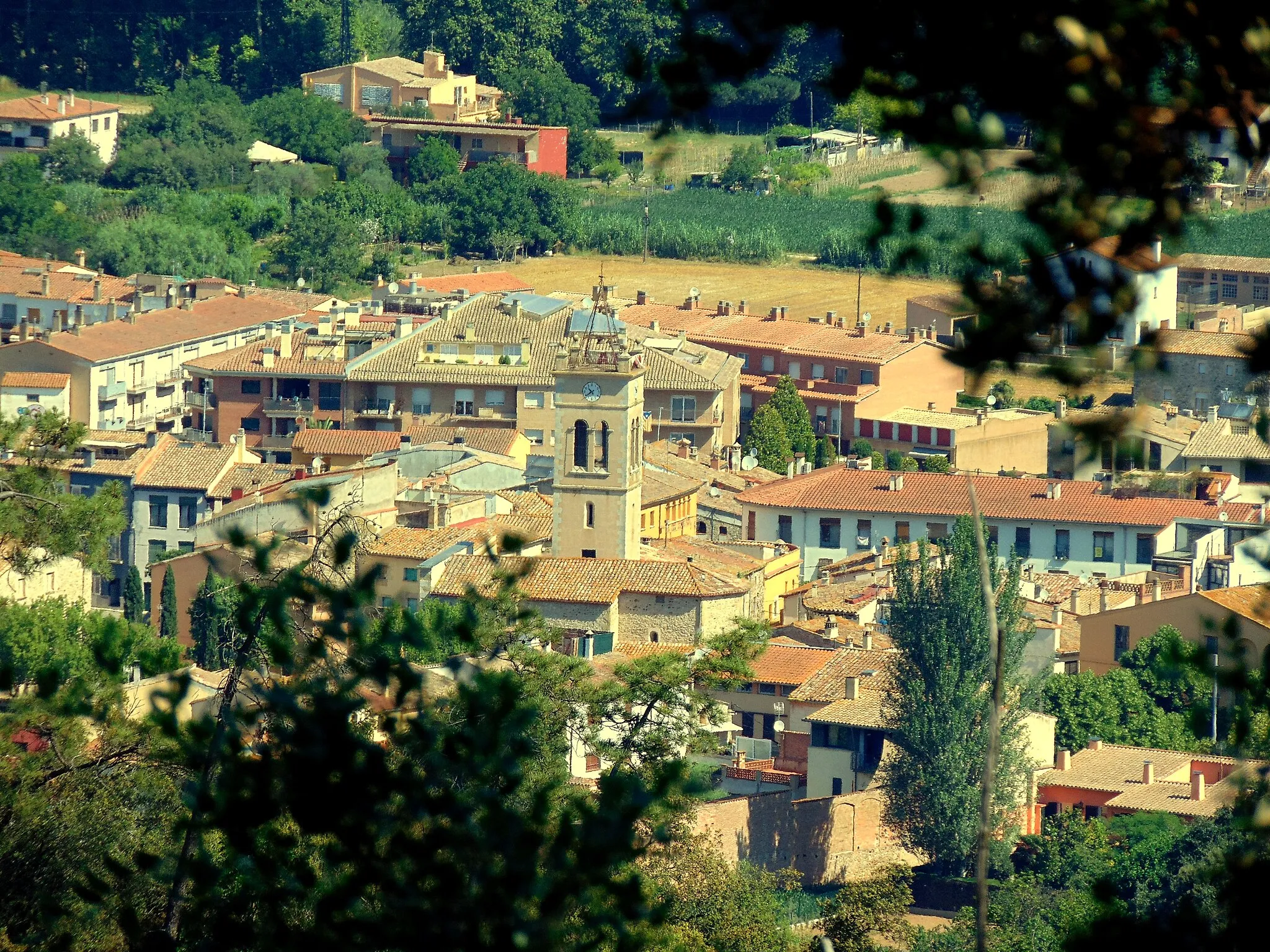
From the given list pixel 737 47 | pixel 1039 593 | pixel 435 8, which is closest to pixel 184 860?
pixel 737 47

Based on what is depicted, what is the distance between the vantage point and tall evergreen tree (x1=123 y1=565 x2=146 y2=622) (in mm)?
41156

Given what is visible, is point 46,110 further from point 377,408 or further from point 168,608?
point 168,608

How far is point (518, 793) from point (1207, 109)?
1511 centimetres

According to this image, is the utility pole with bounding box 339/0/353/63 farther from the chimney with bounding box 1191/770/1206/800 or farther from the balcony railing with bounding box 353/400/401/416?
the chimney with bounding box 1191/770/1206/800

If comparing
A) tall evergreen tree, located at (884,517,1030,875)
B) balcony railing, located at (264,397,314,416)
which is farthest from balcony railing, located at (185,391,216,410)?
tall evergreen tree, located at (884,517,1030,875)

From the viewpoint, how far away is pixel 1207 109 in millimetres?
5367

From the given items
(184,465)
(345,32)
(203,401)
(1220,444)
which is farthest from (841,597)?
(345,32)

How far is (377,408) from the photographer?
5559cm

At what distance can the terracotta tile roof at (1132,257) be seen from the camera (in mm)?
5270

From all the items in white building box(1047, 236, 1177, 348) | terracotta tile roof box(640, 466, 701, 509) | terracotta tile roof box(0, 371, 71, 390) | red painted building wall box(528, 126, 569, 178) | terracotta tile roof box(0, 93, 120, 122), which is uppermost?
white building box(1047, 236, 1177, 348)

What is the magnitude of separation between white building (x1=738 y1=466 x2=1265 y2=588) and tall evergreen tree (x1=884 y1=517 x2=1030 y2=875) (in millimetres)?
11119

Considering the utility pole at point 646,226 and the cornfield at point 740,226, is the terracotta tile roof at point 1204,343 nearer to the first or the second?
the cornfield at point 740,226

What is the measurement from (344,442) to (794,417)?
11.3m

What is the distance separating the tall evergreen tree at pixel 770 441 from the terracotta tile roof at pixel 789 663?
16928mm
